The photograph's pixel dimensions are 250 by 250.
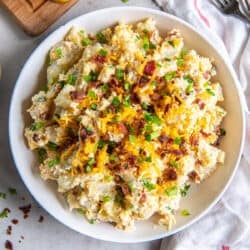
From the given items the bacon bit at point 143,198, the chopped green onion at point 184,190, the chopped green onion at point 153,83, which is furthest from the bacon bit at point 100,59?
the chopped green onion at point 184,190

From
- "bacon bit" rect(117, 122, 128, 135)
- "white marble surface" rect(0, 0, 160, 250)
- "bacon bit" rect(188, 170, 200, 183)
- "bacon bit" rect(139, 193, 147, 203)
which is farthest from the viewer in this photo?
"white marble surface" rect(0, 0, 160, 250)

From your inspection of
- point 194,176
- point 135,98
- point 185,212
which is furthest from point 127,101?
point 185,212

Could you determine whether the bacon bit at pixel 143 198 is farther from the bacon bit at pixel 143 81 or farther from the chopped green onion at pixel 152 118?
the bacon bit at pixel 143 81

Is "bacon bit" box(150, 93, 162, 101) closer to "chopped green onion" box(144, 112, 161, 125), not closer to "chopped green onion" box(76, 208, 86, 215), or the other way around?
"chopped green onion" box(144, 112, 161, 125)

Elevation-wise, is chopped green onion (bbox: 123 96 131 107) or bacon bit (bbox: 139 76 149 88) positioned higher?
bacon bit (bbox: 139 76 149 88)

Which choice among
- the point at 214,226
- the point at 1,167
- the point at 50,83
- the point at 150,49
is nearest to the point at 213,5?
the point at 150,49

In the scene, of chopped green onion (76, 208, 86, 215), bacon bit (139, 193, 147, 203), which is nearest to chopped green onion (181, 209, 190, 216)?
bacon bit (139, 193, 147, 203)

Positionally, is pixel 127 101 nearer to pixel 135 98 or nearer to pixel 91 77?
pixel 135 98
